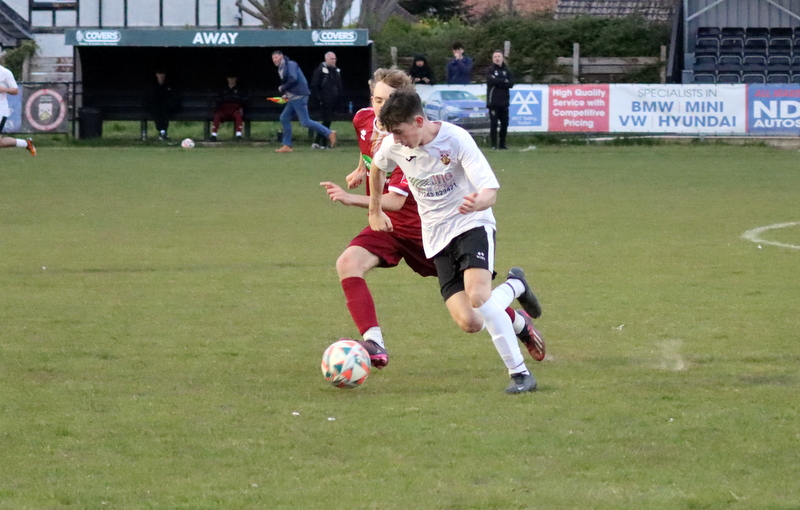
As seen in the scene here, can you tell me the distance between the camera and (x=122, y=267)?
9852 millimetres

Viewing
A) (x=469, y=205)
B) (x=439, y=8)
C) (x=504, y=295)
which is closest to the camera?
(x=469, y=205)

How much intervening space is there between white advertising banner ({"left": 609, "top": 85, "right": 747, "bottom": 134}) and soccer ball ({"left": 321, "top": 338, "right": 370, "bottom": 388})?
767 inches

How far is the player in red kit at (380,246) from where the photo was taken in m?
6.12

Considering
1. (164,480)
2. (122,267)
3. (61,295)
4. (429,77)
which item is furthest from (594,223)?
(429,77)

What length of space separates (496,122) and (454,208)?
1757 centimetres

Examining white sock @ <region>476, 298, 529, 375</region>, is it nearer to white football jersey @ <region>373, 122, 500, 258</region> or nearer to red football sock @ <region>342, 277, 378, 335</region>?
white football jersey @ <region>373, 122, 500, 258</region>

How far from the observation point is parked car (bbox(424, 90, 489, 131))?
81.5 feet

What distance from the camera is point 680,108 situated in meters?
24.4

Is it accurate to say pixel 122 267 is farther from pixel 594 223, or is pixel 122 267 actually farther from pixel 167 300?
pixel 594 223

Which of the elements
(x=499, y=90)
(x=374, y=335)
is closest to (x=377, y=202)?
(x=374, y=335)

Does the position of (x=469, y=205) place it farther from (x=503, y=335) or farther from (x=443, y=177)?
(x=503, y=335)

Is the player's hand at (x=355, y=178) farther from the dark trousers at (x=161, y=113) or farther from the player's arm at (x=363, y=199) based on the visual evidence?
the dark trousers at (x=161, y=113)

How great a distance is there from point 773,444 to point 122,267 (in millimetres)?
6387

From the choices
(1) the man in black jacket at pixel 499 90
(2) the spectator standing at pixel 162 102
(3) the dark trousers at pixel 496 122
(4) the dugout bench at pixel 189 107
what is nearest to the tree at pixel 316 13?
(4) the dugout bench at pixel 189 107
